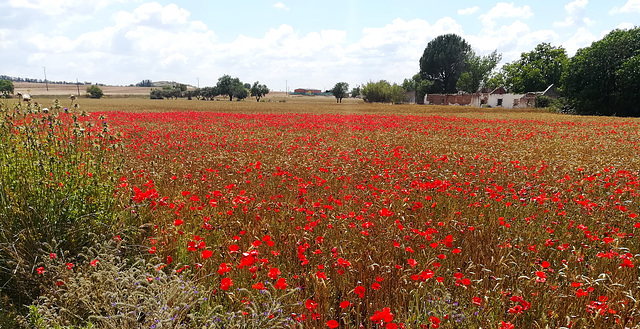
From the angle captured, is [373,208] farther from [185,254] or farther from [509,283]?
[185,254]

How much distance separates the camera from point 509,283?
301 cm

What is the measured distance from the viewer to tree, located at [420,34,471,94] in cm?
9188

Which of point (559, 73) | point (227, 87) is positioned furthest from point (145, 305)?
point (227, 87)

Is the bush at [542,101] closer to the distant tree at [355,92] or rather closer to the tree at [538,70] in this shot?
the tree at [538,70]

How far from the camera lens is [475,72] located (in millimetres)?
90812

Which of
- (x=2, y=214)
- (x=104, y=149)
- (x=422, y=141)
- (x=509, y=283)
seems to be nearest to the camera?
(x=509, y=283)

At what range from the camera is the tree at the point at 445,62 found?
91.9 m

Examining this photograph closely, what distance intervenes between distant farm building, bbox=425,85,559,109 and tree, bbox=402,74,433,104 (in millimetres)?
3540

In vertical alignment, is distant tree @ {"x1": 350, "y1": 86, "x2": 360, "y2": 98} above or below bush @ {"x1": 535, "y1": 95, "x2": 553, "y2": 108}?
above

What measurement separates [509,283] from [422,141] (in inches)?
383

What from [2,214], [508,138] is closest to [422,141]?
[508,138]

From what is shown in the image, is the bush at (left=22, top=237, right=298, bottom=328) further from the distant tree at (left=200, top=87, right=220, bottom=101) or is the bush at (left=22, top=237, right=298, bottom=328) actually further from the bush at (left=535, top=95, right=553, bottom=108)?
the distant tree at (left=200, top=87, right=220, bottom=101)

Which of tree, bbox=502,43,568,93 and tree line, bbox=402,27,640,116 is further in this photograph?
tree, bbox=502,43,568,93

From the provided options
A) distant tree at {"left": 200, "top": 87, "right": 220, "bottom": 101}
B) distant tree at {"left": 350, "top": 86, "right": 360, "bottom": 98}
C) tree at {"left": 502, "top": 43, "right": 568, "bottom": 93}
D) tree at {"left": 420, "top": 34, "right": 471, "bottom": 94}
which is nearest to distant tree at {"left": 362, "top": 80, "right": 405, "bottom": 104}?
tree at {"left": 420, "top": 34, "right": 471, "bottom": 94}
